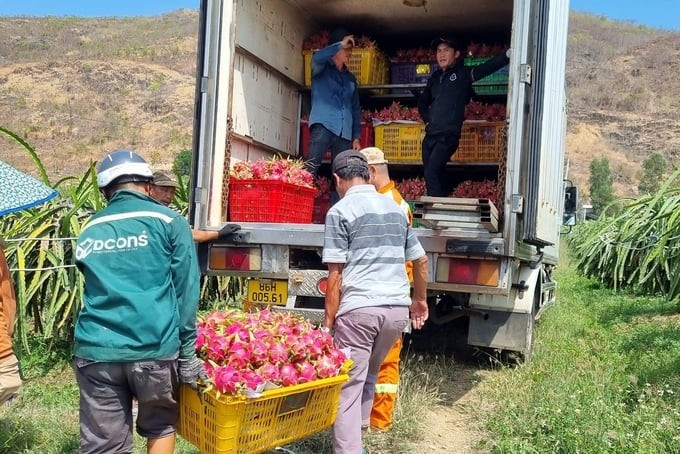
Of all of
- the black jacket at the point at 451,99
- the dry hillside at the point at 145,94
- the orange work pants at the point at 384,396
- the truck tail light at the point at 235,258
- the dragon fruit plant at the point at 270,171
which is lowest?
the orange work pants at the point at 384,396

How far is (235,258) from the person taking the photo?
199 inches

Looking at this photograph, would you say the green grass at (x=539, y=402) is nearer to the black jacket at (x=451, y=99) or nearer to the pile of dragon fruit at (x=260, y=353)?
the pile of dragon fruit at (x=260, y=353)

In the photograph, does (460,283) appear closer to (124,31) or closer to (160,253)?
(160,253)

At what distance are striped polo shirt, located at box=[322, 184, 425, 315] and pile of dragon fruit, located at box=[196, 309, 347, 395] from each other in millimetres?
396

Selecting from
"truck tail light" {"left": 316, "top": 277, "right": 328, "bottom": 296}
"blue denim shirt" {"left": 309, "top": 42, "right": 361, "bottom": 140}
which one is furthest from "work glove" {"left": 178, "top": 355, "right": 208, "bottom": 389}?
"blue denim shirt" {"left": 309, "top": 42, "right": 361, "bottom": 140}

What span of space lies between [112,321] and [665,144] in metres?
61.6

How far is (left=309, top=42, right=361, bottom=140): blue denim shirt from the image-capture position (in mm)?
6367

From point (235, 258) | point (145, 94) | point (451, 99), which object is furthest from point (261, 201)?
point (145, 94)

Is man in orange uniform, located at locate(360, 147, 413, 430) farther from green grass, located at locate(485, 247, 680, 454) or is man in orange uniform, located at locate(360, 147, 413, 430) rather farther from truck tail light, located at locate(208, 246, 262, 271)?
truck tail light, located at locate(208, 246, 262, 271)

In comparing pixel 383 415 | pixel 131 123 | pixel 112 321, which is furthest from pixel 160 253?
pixel 131 123

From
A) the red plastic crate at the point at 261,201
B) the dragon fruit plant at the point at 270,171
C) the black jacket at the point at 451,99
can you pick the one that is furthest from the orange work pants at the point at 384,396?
the black jacket at the point at 451,99

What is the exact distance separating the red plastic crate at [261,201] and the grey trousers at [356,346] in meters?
1.72

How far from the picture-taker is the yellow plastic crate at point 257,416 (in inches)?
112

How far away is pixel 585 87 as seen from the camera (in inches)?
2783
